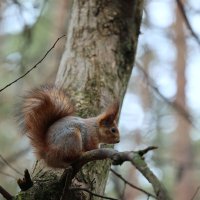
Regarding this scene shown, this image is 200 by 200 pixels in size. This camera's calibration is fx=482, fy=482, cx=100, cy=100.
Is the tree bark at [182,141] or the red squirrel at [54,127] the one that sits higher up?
the tree bark at [182,141]

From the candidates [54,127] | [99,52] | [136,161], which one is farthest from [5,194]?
[99,52]

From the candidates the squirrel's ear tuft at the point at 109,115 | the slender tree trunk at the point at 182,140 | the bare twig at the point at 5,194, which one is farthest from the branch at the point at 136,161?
the slender tree trunk at the point at 182,140

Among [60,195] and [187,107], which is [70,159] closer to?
[60,195]

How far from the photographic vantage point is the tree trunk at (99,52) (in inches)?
108

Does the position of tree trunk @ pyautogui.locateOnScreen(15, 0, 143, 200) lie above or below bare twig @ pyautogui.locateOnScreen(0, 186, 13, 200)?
above

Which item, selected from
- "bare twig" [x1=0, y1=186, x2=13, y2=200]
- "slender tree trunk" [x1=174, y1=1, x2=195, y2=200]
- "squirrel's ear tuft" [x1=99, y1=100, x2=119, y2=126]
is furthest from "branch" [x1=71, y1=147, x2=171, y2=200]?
"slender tree trunk" [x1=174, y1=1, x2=195, y2=200]

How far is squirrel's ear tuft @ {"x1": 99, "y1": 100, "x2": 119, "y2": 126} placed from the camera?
8.10 ft

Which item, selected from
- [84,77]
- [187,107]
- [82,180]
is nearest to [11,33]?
[187,107]

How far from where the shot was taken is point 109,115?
2.51 metres

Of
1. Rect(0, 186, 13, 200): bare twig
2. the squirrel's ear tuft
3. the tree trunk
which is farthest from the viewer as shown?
the tree trunk

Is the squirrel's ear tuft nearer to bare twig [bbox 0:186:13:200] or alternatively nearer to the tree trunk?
the tree trunk

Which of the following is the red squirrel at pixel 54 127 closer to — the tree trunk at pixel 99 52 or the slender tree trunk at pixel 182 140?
the tree trunk at pixel 99 52

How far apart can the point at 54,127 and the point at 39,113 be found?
94 millimetres

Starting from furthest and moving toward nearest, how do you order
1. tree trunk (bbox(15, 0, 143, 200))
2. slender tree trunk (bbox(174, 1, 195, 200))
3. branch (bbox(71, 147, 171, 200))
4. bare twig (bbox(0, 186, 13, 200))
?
slender tree trunk (bbox(174, 1, 195, 200)), tree trunk (bbox(15, 0, 143, 200)), bare twig (bbox(0, 186, 13, 200)), branch (bbox(71, 147, 171, 200))
